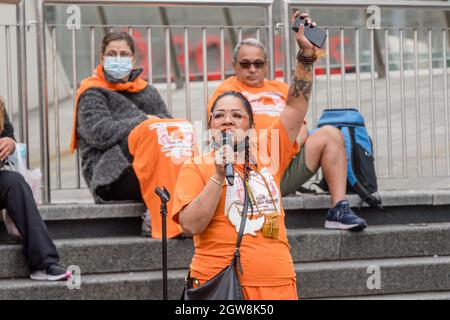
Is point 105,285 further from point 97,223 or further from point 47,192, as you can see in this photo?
point 47,192

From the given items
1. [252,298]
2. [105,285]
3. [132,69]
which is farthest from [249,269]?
[132,69]

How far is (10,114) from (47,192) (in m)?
0.56

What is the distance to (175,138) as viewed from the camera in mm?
5715

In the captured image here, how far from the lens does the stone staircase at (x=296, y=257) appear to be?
5.27 metres

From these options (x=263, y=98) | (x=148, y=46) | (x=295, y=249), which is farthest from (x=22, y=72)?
(x=295, y=249)

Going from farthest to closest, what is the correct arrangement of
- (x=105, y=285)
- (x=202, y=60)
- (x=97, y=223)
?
(x=202, y=60)
(x=97, y=223)
(x=105, y=285)

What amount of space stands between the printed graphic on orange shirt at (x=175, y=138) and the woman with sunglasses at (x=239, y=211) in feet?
5.86

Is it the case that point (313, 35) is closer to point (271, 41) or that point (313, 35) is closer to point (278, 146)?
point (278, 146)

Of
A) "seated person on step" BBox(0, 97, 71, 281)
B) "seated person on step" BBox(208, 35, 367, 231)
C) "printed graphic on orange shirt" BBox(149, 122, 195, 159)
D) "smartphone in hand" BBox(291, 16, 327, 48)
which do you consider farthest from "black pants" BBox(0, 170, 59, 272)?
"smartphone in hand" BBox(291, 16, 327, 48)

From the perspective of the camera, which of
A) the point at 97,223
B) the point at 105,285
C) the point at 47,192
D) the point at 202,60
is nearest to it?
the point at 105,285

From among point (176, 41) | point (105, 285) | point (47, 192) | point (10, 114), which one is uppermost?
point (176, 41)

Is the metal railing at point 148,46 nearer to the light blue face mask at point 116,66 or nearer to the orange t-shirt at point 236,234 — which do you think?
the light blue face mask at point 116,66

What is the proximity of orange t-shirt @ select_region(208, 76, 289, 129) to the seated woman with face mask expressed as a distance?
461 millimetres

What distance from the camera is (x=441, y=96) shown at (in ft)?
23.0
